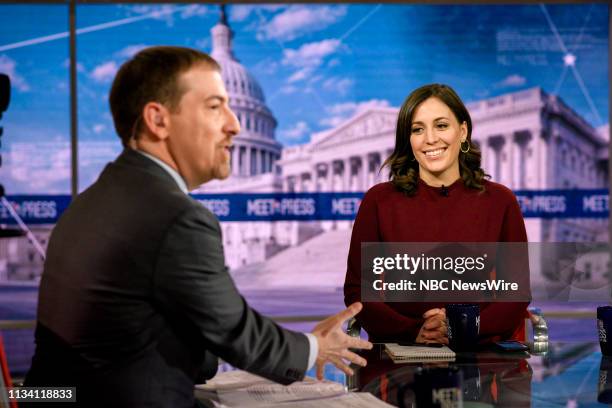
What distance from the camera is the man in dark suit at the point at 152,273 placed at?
103 cm

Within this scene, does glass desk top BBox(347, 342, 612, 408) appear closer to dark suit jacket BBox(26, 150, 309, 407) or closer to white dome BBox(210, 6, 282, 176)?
dark suit jacket BBox(26, 150, 309, 407)

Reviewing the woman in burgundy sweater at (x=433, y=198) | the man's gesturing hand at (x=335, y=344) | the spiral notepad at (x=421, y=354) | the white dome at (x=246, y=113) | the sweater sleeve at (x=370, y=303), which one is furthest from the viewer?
the white dome at (x=246, y=113)

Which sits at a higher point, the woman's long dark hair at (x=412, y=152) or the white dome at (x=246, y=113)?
the white dome at (x=246, y=113)

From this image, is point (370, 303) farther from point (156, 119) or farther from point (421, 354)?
point (156, 119)

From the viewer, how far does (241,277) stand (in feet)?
16.6

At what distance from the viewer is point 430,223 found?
210 cm

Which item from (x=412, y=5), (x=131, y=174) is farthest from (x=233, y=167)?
→ (x=131, y=174)

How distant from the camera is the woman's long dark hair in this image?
2084 millimetres

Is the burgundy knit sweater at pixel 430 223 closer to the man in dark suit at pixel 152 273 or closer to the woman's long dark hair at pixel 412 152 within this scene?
the woman's long dark hair at pixel 412 152

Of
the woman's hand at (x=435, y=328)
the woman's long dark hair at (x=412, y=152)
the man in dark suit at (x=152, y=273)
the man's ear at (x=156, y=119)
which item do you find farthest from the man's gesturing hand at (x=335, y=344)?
the woman's long dark hair at (x=412, y=152)

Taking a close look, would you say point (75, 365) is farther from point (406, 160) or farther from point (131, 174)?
point (406, 160)

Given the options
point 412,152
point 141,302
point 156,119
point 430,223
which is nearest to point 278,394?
point 141,302

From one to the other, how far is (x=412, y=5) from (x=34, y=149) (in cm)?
273

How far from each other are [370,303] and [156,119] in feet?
3.48
